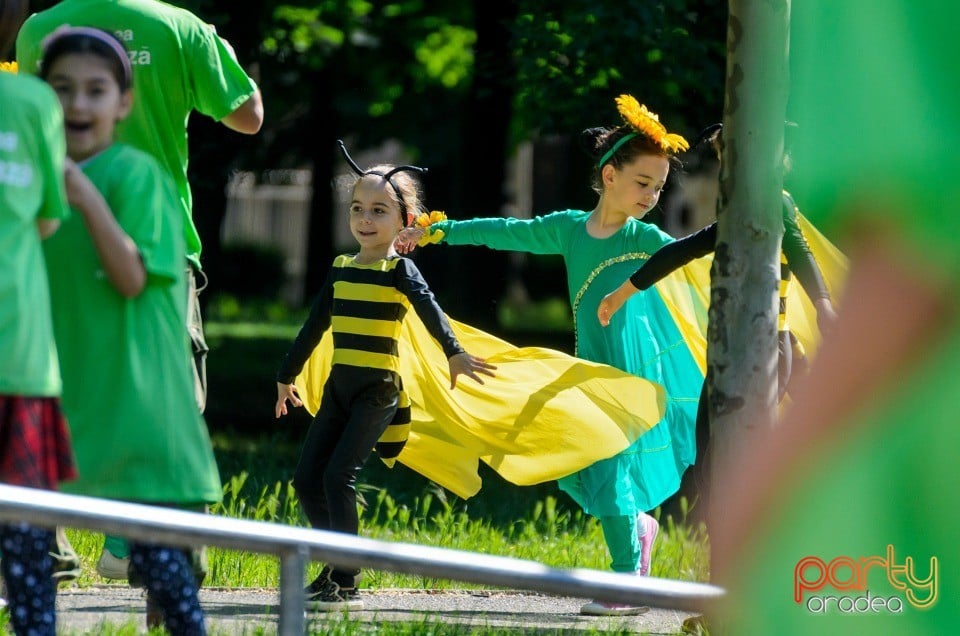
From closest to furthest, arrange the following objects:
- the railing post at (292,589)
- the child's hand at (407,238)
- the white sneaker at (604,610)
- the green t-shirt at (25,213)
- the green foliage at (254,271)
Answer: the railing post at (292,589)
the green t-shirt at (25,213)
the white sneaker at (604,610)
the child's hand at (407,238)
the green foliage at (254,271)

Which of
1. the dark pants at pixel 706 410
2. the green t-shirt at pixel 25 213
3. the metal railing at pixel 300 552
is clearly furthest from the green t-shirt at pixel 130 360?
the dark pants at pixel 706 410

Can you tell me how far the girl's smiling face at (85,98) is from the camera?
3.65 metres

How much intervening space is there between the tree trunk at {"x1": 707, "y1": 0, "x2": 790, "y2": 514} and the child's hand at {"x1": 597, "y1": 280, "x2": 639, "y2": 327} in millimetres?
1109

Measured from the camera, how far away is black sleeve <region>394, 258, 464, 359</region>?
5.14m

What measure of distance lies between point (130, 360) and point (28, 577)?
537 millimetres

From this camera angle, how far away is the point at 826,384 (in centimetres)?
249

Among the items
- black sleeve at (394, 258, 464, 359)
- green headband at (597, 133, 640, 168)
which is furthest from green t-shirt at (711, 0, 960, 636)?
green headband at (597, 133, 640, 168)

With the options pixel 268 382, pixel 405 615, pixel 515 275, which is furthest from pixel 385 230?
pixel 515 275

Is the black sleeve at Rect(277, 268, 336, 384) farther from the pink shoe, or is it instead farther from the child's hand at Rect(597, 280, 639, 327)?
the pink shoe

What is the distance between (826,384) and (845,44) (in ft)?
1.97

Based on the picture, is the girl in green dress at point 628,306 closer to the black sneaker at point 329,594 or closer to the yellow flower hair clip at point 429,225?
the yellow flower hair clip at point 429,225

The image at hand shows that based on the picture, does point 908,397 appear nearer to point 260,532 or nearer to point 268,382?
point 260,532

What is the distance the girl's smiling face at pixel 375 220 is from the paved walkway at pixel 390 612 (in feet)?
4.04

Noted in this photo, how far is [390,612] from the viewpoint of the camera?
5.21 m
